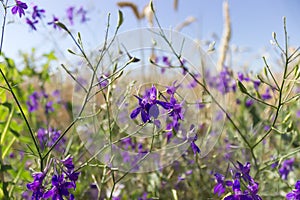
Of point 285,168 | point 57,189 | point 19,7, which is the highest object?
point 19,7

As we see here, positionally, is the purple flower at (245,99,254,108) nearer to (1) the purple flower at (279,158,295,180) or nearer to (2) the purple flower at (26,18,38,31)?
(1) the purple flower at (279,158,295,180)

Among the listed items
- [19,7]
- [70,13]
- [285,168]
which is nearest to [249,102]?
[285,168]

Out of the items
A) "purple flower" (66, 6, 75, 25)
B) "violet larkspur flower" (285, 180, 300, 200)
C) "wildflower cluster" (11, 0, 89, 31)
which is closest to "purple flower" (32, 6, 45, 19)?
"wildflower cluster" (11, 0, 89, 31)

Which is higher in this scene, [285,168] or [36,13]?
[36,13]

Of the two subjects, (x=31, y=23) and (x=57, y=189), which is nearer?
(x=57, y=189)

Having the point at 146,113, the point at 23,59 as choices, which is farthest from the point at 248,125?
the point at 146,113

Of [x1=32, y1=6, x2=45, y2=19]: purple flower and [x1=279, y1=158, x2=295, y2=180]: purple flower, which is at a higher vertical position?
[x1=32, y1=6, x2=45, y2=19]: purple flower

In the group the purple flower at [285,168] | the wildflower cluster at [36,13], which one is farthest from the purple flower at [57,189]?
the purple flower at [285,168]

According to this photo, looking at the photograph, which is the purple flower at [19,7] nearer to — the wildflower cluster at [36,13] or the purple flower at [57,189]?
the wildflower cluster at [36,13]

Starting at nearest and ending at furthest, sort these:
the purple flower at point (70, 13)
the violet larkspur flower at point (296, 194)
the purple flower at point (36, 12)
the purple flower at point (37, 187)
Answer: the purple flower at point (37, 187), the violet larkspur flower at point (296, 194), the purple flower at point (36, 12), the purple flower at point (70, 13)

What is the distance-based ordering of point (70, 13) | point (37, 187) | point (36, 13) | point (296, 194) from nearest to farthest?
point (37, 187) < point (296, 194) < point (36, 13) < point (70, 13)

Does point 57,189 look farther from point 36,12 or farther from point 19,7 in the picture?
point 36,12

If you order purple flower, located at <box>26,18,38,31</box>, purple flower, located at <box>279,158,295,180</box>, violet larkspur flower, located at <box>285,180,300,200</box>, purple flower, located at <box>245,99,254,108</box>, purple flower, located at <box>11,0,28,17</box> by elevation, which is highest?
purple flower, located at <box>26,18,38,31</box>
